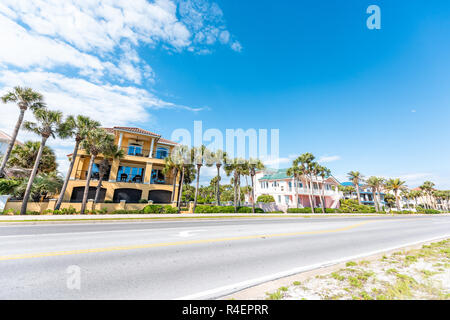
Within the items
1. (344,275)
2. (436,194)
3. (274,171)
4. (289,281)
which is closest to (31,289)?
(289,281)

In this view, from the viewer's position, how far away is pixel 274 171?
Result: 4688 cm

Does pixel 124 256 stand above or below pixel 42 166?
below

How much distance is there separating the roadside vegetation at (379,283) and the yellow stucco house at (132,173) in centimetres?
2559

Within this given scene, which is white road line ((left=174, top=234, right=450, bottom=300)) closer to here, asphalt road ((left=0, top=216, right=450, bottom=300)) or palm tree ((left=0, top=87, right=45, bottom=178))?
asphalt road ((left=0, top=216, right=450, bottom=300))

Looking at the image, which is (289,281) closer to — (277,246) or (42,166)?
(277,246)

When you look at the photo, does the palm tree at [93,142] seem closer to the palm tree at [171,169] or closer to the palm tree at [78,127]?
the palm tree at [78,127]

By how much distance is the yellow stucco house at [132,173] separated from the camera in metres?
24.5

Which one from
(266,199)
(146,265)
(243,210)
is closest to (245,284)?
(146,265)

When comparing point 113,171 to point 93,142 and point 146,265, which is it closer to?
point 93,142

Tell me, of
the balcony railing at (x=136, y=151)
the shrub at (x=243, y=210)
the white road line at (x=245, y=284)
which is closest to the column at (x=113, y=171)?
the balcony railing at (x=136, y=151)
